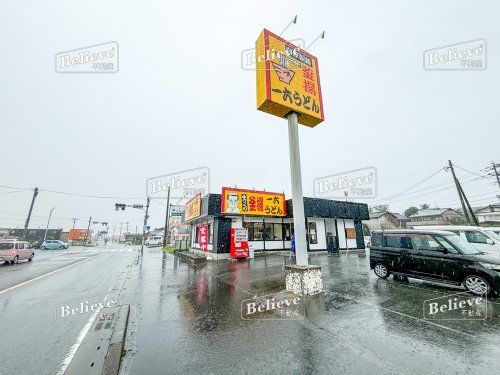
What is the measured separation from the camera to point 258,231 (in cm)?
1870

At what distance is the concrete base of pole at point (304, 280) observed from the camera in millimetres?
6688

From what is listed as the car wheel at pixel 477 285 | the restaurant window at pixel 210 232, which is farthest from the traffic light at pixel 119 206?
the car wheel at pixel 477 285

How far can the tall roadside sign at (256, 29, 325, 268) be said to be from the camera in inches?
283

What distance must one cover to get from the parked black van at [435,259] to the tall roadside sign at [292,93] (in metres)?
4.00

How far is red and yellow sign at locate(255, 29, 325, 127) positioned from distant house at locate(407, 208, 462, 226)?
201 feet

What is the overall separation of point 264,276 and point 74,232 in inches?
2900

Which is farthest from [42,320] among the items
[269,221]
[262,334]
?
[269,221]

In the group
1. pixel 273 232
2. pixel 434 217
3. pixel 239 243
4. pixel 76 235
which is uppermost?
pixel 434 217

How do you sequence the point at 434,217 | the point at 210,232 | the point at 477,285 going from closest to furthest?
the point at 477,285 → the point at 210,232 → the point at 434,217

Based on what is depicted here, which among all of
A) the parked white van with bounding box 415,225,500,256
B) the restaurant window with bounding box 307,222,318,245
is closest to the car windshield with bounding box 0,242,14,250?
the restaurant window with bounding box 307,222,318,245

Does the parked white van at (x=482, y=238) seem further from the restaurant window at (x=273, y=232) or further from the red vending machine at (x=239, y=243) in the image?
the restaurant window at (x=273, y=232)

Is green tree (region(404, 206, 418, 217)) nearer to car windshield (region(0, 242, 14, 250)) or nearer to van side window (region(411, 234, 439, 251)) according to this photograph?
van side window (region(411, 234, 439, 251))

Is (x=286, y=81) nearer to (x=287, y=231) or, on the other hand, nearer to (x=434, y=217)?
(x=287, y=231)

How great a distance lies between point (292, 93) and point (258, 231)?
13.0 metres
